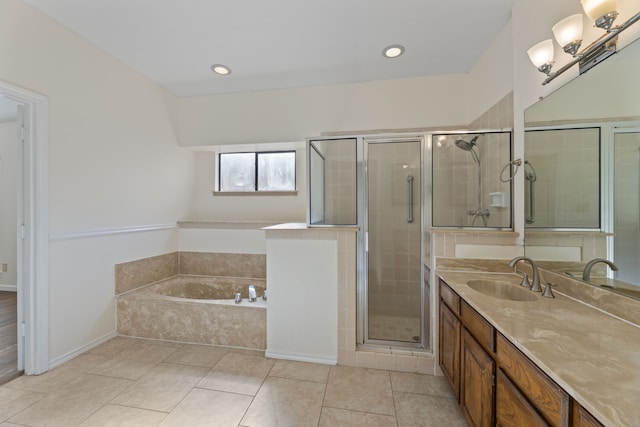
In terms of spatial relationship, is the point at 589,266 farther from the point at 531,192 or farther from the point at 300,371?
the point at 300,371

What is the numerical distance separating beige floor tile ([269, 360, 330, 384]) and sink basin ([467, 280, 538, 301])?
1317 millimetres

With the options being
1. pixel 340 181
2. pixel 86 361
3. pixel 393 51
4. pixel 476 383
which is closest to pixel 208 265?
pixel 86 361

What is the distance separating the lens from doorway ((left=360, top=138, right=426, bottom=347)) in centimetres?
234

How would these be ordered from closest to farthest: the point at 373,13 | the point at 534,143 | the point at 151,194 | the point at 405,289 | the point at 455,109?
the point at 534,143 < the point at 373,13 < the point at 405,289 < the point at 455,109 < the point at 151,194

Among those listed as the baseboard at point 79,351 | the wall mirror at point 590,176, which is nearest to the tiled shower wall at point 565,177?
the wall mirror at point 590,176

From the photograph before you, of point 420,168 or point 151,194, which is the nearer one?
point 420,168

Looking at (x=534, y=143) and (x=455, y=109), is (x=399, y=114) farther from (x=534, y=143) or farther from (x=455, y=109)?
(x=534, y=143)

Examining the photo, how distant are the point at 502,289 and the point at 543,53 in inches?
56.3

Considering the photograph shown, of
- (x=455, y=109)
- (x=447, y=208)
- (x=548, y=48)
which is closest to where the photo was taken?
(x=548, y=48)

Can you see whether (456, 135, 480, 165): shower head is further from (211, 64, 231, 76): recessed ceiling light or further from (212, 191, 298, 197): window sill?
(211, 64, 231, 76): recessed ceiling light

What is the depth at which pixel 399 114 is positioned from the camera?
9.40ft

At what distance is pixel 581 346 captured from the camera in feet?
2.88

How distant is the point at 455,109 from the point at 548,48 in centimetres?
132

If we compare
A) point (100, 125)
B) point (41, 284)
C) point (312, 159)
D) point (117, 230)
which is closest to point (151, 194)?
point (117, 230)
